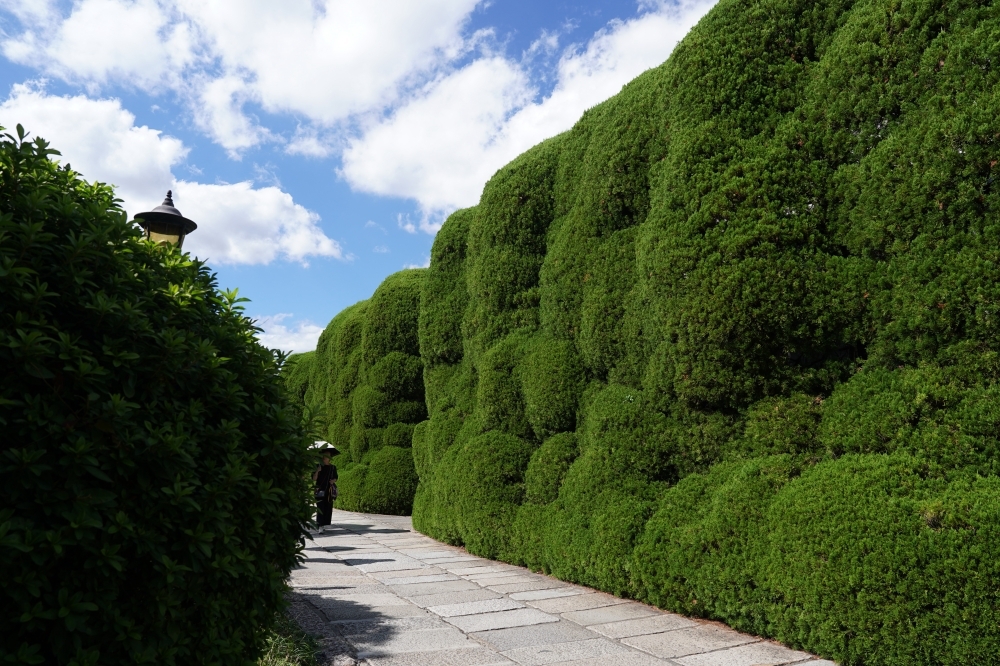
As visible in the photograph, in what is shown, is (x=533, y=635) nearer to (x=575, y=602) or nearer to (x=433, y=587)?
(x=575, y=602)

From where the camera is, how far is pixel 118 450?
7.79ft

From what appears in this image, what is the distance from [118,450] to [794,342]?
4543 millimetres

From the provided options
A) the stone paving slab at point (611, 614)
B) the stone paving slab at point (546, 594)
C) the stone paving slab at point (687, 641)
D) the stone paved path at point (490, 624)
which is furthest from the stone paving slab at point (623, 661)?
the stone paving slab at point (546, 594)

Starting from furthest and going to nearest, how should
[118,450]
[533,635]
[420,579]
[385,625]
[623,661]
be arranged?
[420,579] < [385,625] < [533,635] < [623,661] < [118,450]

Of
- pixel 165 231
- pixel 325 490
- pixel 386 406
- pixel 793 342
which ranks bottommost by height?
pixel 325 490

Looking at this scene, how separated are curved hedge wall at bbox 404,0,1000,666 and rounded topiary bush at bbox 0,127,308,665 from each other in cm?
336

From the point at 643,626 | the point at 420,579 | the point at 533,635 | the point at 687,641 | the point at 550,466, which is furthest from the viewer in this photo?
the point at 550,466

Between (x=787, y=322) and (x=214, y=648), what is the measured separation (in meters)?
4.29

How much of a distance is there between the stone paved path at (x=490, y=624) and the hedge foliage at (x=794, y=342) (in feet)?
0.90

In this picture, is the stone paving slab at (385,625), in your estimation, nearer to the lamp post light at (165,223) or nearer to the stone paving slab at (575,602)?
the stone paving slab at (575,602)

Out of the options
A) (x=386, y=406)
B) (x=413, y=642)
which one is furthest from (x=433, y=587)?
(x=386, y=406)

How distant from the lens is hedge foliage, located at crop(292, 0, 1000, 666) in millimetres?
4156

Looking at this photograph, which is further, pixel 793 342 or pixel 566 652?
pixel 793 342

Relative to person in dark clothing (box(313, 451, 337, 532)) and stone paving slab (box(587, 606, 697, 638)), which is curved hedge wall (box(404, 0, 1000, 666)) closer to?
stone paving slab (box(587, 606, 697, 638))
